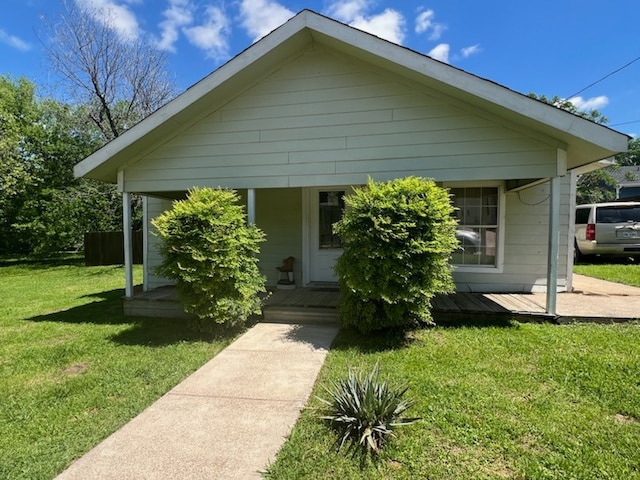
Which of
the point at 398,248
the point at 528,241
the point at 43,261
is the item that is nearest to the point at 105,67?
the point at 43,261

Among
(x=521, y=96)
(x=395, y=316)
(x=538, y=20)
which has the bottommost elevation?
→ (x=395, y=316)

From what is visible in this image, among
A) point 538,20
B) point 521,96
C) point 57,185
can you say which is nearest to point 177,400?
point 521,96

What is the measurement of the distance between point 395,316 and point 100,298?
24.1ft

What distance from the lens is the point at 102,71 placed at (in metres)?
15.1

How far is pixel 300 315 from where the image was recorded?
5.45 meters

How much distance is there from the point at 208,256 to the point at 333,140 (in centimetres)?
266

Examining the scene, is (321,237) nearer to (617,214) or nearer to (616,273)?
(616,273)

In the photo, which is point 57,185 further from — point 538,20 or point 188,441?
point 538,20

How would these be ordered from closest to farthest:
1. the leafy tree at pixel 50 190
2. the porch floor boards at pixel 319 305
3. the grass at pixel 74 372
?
the grass at pixel 74 372, the porch floor boards at pixel 319 305, the leafy tree at pixel 50 190

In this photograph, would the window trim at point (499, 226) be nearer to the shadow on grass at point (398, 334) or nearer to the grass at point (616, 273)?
the shadow on grass at point (398, 334)

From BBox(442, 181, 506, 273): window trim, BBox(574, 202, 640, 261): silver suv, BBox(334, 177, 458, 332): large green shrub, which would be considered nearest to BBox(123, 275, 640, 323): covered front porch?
BBox(442, 181, 506, 273): window trim

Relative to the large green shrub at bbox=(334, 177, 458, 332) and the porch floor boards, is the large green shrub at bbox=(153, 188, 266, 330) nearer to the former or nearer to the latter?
the porch floor boards

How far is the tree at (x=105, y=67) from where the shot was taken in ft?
47.7

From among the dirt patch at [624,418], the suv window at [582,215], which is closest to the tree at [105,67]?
the suv window at [582,215]
